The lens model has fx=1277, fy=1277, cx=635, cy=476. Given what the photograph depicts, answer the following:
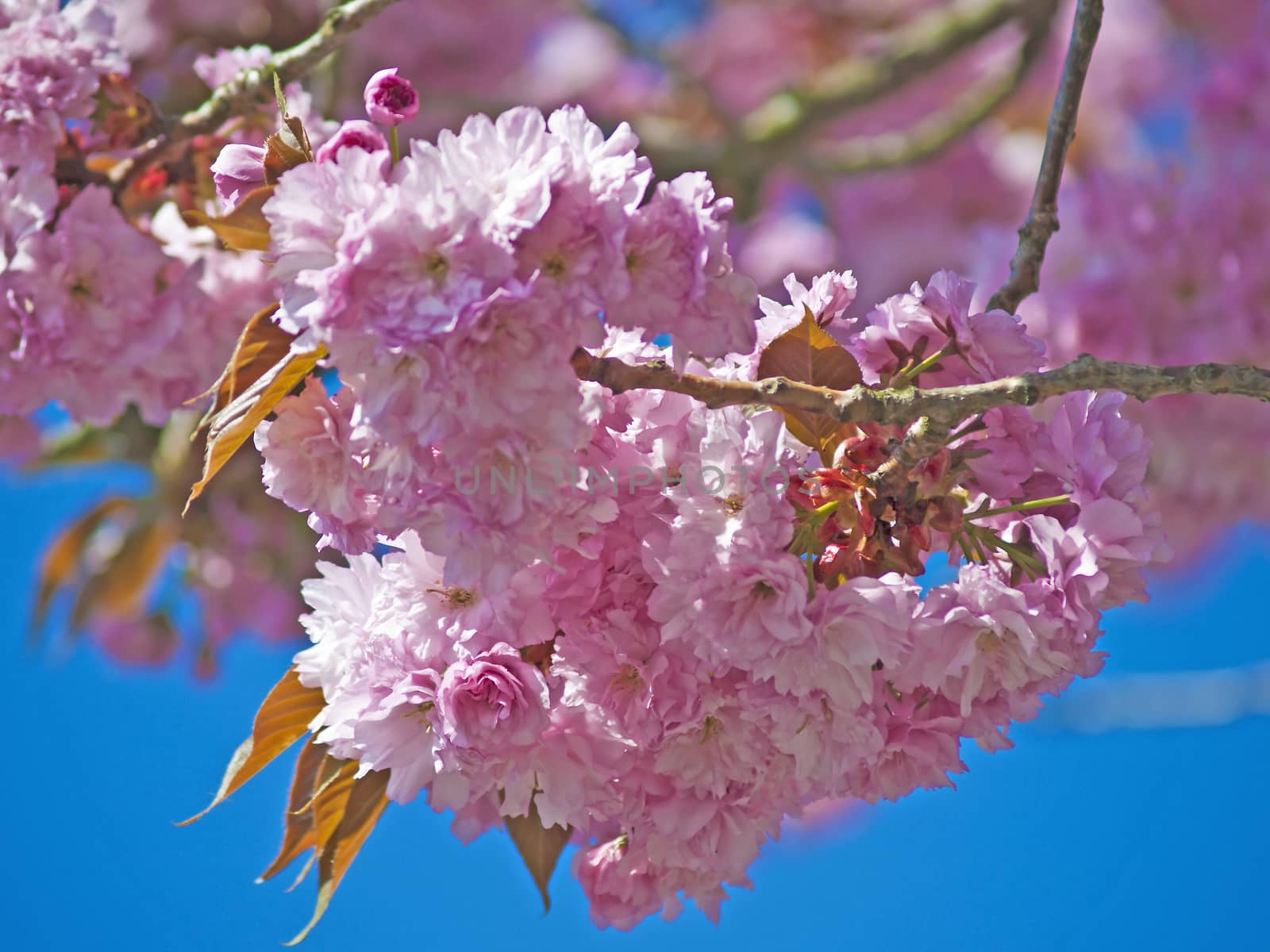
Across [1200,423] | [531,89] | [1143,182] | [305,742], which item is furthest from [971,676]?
[531,89]

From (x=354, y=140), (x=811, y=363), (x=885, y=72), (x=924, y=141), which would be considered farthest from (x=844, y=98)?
(x=354, y=140)

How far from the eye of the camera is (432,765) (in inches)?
32.5

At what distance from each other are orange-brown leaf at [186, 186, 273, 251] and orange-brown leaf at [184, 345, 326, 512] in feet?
0.29

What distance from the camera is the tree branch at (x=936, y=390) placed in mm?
749

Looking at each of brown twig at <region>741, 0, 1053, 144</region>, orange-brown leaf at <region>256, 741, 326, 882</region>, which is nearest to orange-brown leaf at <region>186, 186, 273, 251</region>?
orange-brown leaf at <region>256, 741, 326, 882</region>

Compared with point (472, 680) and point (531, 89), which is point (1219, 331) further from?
point (531, 89)

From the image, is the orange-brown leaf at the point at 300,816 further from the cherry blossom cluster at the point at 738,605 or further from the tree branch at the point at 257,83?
the tree branch at the point at 257,83

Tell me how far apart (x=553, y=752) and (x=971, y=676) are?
0.27m

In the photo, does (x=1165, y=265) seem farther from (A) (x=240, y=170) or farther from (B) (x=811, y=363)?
(A) (x=240, y=170)

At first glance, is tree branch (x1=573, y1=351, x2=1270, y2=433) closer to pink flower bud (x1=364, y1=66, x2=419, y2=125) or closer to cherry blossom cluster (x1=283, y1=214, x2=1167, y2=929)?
cherry blossom cluster (x1=283, y1=214, x2=1167, y2=929)

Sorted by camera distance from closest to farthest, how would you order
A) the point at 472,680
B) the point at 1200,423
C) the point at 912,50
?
the point at 472,680 < the point at 912,50 < the point at 1200,423

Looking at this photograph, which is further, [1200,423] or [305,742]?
[1200,423]

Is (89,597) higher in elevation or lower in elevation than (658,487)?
lower

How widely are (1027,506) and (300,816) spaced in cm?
57
